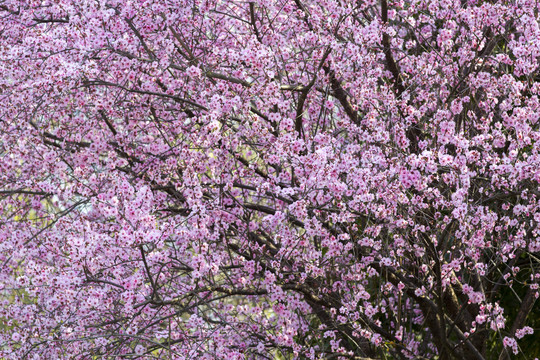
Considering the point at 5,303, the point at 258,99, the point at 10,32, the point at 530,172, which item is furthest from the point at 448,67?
the point at 5,303

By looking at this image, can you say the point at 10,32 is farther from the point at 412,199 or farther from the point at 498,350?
the point at 498,350

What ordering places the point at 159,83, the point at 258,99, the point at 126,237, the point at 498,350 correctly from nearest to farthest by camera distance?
the point at 126,237
the point at 258,99
the point at 159,83
the point at 498,350

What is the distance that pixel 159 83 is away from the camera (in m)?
7.43

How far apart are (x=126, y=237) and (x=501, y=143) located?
142 inches

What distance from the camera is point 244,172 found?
6.71 m

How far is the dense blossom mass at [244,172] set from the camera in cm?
587

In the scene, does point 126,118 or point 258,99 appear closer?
point 258,99

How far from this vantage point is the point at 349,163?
6055mm

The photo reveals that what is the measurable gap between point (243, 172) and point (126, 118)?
135 centimetres

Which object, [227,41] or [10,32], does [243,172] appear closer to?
[227,41]

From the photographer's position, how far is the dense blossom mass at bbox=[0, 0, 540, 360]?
19.3 feet

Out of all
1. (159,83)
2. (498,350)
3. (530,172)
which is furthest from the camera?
(498,350)

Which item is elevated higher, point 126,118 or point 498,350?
point 126,118

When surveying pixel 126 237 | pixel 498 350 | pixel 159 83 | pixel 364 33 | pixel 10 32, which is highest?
pixel 10 32
